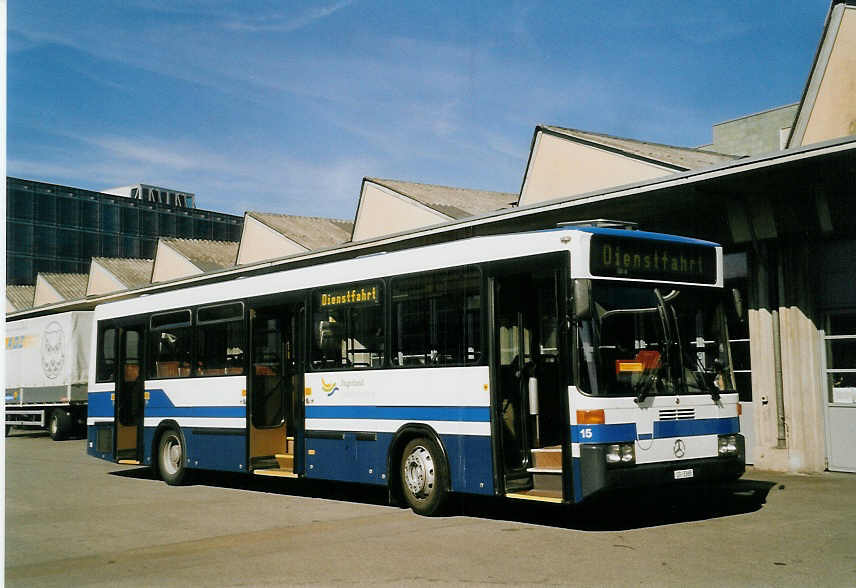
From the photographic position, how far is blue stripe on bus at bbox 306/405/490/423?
35.4ft

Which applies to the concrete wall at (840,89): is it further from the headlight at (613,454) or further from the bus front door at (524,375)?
the headlight at (613,454)

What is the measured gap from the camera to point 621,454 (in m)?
9.52

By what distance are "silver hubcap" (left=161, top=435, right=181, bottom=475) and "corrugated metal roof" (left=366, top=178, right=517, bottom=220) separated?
13.5 meters

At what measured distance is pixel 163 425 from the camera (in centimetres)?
1644

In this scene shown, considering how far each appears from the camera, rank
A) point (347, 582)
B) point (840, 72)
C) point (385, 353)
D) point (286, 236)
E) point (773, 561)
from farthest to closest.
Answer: point (286, 236) < point (840, 72) < point (385, 353) < point (773, 561) < point (347, 582)

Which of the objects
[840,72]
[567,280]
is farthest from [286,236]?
[567,280]

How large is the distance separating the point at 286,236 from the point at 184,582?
2767cm

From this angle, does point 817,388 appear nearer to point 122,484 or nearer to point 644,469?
point 644,469

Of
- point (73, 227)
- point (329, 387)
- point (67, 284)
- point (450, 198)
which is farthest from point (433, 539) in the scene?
point (73, 227)

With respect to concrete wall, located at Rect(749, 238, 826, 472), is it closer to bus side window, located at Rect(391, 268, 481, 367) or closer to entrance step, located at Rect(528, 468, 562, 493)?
entrance step, located at Rect(528, 468, 562, 493)

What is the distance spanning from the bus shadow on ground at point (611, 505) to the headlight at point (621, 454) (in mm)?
371

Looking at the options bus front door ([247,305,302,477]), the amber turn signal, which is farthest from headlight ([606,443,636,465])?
bus front door ([247,305,302,477])

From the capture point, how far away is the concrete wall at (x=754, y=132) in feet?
103

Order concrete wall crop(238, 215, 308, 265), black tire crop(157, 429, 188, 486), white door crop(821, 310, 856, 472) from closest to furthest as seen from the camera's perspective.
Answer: white door crop(821, 310, 856, 472) → black tire crop(157, 429, 188, 486) → concrete wall crop(238, 215, 308, 265)
